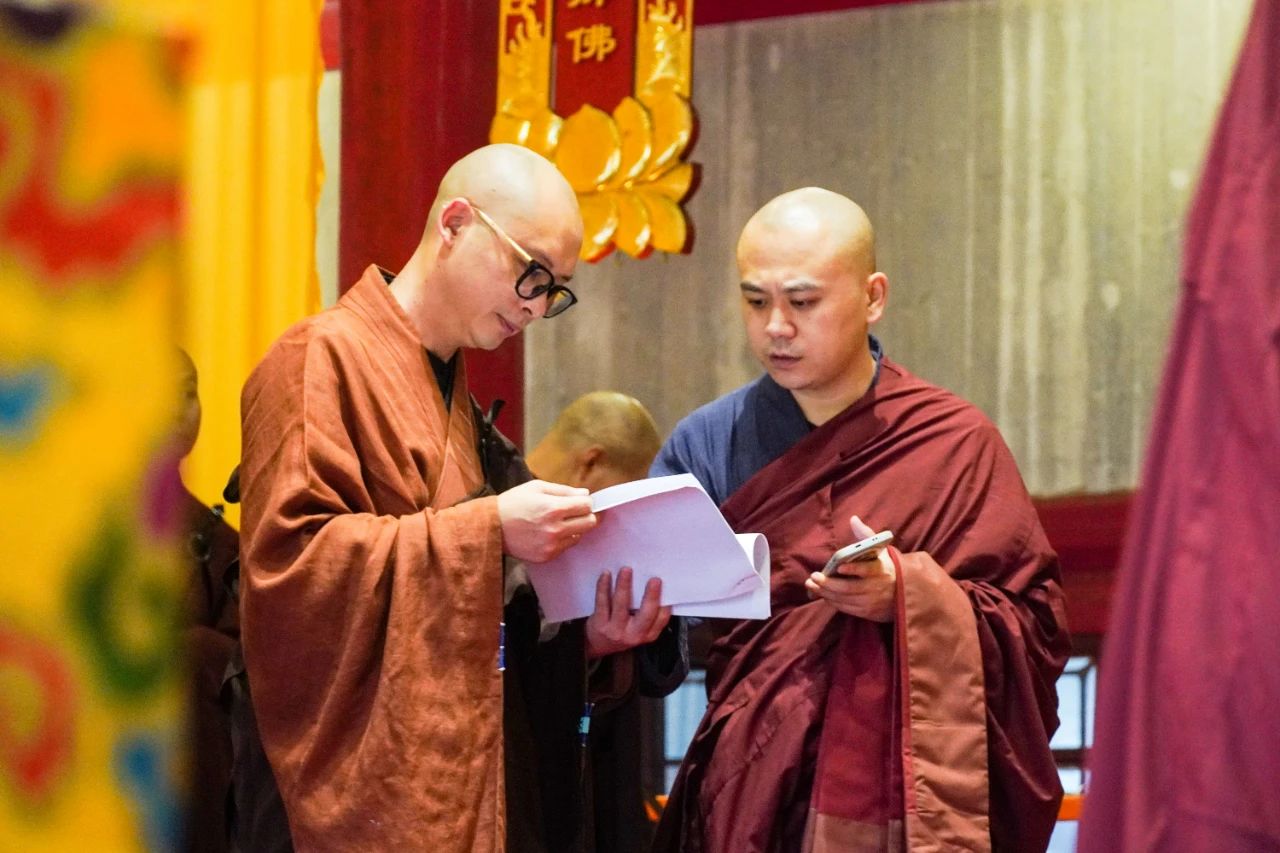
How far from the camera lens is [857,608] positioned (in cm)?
200

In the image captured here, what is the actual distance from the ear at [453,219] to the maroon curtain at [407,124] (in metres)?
1.53

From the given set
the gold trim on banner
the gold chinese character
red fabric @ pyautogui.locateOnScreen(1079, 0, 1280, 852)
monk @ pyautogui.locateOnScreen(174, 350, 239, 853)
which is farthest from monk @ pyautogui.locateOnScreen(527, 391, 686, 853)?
the gold chinese character

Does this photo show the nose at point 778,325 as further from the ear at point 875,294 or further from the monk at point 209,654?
the monk at point 209,654

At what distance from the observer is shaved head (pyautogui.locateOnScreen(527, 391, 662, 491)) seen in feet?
10.5

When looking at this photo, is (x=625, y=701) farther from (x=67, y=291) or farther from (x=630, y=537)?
(x=67, y=291)

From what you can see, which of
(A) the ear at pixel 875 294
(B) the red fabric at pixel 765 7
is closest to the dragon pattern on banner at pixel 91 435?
(A) the ear at pixel 875 294

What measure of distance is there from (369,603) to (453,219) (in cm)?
54

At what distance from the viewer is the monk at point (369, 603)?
5.65ft

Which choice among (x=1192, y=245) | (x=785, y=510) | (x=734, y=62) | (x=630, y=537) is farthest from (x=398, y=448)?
(x=734, y=62)

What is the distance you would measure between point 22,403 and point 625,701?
69.4 inches

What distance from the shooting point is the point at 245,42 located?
3316 millimetres

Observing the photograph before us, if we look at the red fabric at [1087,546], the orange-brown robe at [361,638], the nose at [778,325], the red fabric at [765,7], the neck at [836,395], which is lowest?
the red fabric at [1087,546]

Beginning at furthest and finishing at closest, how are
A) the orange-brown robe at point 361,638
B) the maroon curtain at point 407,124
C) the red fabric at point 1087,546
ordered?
the red fabric at point 1087,546 < the maroon curtain at point 407,124 < the orange-brown robe at point 361,638

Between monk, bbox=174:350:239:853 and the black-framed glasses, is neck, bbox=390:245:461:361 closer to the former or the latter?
the black-framed glasses
